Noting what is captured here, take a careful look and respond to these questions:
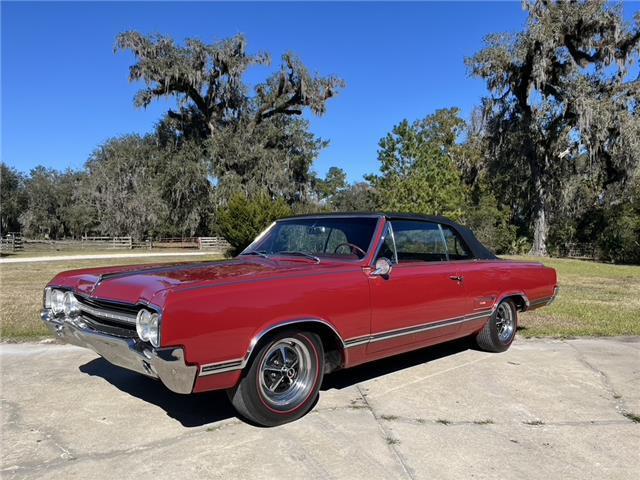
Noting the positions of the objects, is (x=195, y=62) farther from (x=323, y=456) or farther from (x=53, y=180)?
(x=53, y=180)

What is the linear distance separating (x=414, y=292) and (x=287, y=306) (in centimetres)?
142

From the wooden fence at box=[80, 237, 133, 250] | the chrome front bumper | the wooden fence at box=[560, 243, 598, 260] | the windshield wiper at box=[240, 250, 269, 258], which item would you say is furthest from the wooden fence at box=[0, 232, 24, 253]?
the wooden fence at box=[560, 243, 598, 260]

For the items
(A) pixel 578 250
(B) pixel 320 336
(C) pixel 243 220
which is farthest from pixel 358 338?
(A) pixel 578 250

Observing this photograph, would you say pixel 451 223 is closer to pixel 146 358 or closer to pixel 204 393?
pixel 204 393

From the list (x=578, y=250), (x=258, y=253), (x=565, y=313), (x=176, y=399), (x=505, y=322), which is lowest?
(x=176, y=399)

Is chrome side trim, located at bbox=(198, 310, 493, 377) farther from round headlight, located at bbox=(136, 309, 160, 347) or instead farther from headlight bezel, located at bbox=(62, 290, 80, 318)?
headlight bezel, located at bbox=(62, 290, 80, 318)

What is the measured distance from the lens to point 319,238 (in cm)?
489

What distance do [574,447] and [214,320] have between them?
2.54 m

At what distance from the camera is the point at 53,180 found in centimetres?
5956

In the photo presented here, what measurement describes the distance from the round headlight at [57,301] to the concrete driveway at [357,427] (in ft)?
2.42

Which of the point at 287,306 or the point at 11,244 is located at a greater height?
the point at 287,306

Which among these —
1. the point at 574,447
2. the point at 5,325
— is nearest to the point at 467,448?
the point at 574,447

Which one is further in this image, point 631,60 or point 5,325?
point 631,60

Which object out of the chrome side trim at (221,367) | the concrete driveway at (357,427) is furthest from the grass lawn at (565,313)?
the chrome side trim at (221,367)
